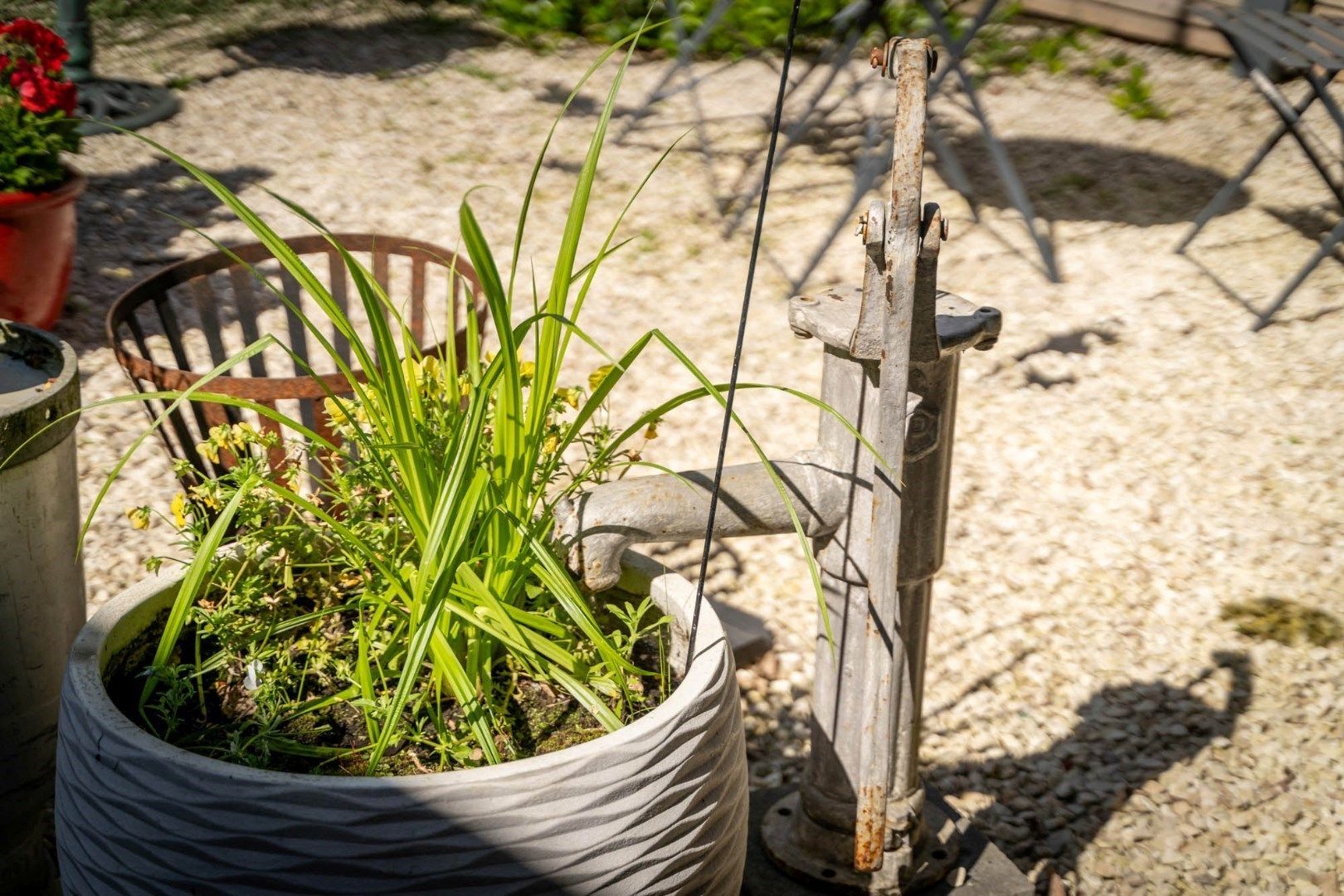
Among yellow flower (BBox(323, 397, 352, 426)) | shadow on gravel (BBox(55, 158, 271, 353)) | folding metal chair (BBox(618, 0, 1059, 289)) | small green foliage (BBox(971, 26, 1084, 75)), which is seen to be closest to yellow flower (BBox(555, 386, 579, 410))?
yellow flower (BBox(323, 397, 352, 426))

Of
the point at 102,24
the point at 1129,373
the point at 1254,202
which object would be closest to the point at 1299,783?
the point at 1129,373

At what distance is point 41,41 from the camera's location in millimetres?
3666

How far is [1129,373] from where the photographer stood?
3875mm

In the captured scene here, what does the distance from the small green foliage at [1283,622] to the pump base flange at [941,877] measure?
1.15 metres

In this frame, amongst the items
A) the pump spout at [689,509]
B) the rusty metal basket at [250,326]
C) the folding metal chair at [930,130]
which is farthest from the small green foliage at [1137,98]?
the pump spout at [689,509]

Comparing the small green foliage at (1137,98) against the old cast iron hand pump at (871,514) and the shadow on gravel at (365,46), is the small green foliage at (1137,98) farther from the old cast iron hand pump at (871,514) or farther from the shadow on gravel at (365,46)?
the old cast iron hand pump at (871,514)

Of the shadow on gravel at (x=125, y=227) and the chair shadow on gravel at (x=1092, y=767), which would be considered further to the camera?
the shadow on gravel at (x=125, y=227)

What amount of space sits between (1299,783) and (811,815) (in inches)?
43.8

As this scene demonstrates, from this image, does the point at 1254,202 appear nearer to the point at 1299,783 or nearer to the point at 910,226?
the point at 1299,783

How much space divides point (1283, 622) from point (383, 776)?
238 cm

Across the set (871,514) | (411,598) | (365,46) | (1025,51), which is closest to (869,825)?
(871,514)

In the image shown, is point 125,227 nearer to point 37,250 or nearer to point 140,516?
point 37,250

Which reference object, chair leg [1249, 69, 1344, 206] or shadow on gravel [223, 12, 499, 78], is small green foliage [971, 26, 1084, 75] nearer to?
chair leg [1249, 69, 1344, 206]

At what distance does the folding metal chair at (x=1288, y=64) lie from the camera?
12.9 ft
